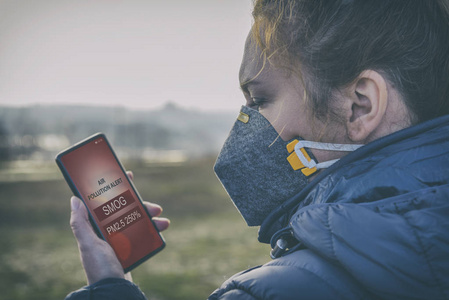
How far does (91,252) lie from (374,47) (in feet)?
5.11

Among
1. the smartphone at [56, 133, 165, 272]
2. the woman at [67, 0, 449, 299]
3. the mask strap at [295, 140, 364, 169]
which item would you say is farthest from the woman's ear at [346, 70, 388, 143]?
the smartphone at [56, 133, 165, 272]

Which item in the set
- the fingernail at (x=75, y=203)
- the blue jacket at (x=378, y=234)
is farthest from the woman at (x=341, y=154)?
the fingernail at (x=75, y=203)

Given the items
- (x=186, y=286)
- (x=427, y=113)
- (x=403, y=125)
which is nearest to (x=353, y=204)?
(x=403, y=125)

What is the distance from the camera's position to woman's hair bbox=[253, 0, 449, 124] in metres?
1.47

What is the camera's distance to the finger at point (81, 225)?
1985 millimetres

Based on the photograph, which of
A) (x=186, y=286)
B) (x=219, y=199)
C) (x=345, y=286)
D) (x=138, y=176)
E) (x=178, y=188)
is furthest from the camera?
(x=138, y=176)

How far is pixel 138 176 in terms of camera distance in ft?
111

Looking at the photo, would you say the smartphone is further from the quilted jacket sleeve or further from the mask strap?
the mask strap

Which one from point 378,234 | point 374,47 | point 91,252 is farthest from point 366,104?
point 91,252

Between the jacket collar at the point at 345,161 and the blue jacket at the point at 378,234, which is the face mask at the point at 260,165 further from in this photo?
the blue jacket at the point at 378,234

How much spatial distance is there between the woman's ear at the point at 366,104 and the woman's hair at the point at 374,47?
0.12 ft

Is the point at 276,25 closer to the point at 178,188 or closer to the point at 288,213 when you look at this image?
the point at 288,213

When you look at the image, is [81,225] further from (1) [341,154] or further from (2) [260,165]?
(1) [341,154]

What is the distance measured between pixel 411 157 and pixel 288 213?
577 millimetres
